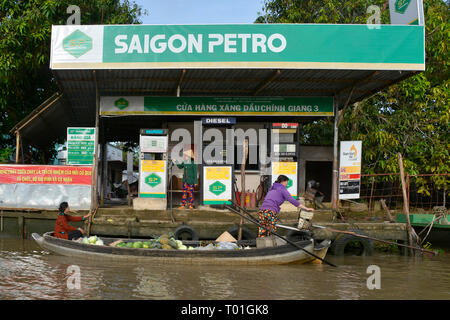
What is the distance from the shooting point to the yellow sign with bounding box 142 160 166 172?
12.3 m

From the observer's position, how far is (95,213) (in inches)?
457

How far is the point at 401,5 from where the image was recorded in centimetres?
1163

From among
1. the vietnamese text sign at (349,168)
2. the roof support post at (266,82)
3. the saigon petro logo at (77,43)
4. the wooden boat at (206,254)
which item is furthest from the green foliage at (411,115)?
the saigon petro logo at (77,43)

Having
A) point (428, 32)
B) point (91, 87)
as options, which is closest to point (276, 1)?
point (428, 32)

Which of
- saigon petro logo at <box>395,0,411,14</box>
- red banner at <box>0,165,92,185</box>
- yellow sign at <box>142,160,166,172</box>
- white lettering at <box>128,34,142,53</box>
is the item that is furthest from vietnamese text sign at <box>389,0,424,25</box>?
red banner at <box>0,165,92,185</box>

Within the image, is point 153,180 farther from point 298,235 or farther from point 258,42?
point 258,42

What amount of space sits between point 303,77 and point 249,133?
3.75 m

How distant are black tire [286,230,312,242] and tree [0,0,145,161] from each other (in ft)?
31.6

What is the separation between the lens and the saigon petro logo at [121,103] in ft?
42.4

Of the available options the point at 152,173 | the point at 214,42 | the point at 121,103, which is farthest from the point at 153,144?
the point at 214,42

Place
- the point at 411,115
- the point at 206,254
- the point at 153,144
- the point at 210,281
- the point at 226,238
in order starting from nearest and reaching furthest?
1. the point at 210,281
2. the point at 206,254
3. the point at 226,238
4. the point at 153,144
5. the point at 411,115

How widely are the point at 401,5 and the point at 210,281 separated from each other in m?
9.10

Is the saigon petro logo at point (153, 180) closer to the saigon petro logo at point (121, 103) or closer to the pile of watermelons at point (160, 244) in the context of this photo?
the saigon petro logo at point (121, 103)
